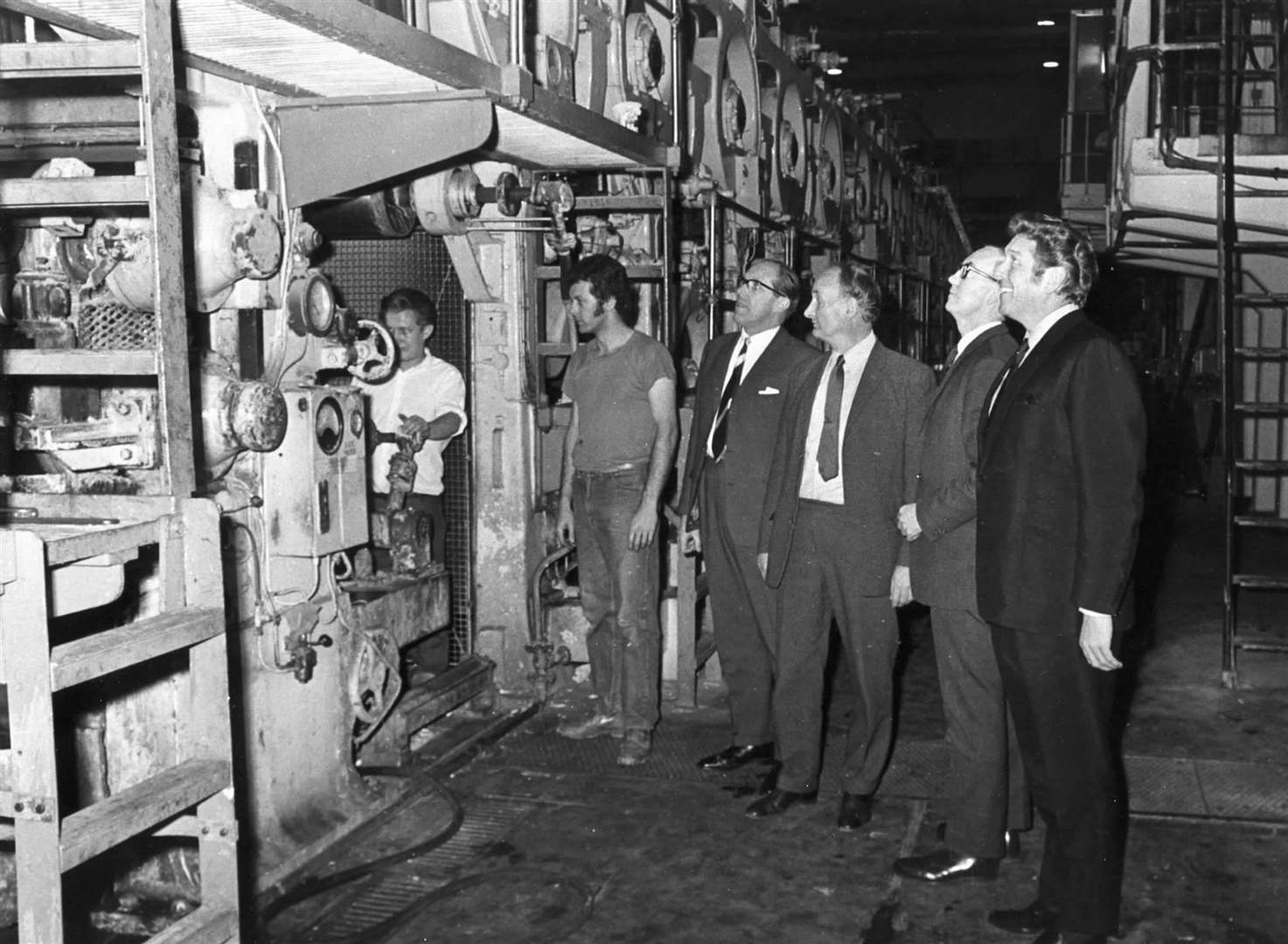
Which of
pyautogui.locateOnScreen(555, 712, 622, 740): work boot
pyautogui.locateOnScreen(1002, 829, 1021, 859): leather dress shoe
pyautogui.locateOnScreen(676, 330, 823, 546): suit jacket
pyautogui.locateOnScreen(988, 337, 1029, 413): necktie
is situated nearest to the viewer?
pyautogui.locateOnScreen(988, 337, 1029, 413): necktie

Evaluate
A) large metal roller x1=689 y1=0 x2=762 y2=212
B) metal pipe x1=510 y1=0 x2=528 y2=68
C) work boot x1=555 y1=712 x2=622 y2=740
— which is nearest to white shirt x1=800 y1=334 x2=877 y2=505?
metal pipe x1=510 y1=0 x2=528 y2=68

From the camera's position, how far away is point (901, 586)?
14.1ft

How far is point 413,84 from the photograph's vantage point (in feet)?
12.5

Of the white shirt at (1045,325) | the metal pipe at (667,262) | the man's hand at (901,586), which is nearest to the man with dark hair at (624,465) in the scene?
the metal pipe at (667,262)

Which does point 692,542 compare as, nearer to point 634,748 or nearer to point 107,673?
point 634,748

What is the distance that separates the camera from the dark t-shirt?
528 centimetres

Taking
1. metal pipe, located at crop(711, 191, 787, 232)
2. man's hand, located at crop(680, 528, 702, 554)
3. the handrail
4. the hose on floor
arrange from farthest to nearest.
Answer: metal pipe, located at crop(711, 191, 787, 232) < the handrail < man's hand, located at crop(680, 528, 702, 554) < the hose on floor

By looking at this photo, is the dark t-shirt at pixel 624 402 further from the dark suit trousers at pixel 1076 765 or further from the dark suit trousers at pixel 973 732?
the dark suit trousers at pixel 1076 765

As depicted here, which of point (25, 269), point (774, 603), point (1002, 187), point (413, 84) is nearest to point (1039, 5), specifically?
point (1002, 187)

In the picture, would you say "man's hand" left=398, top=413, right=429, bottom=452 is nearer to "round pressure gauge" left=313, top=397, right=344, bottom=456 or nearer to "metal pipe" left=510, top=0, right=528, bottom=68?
"round pressure gauge" left=313, top=397, right=344, bottom=456

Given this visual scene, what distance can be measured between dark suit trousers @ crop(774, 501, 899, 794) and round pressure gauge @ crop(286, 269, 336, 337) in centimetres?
174

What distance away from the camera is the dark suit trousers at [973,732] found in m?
3.93

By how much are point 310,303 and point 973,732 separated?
Result: 96.7 inches

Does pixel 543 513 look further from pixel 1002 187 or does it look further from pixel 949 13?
pixel 1002 187
